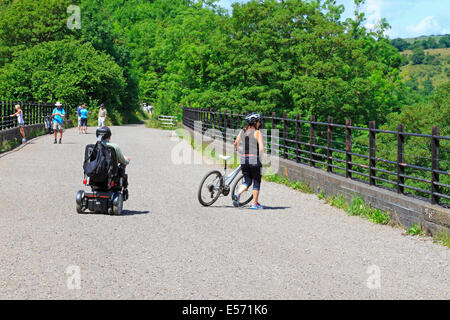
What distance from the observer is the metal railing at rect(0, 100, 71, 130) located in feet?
88.7

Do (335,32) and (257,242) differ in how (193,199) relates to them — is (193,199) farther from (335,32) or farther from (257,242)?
(335,32)

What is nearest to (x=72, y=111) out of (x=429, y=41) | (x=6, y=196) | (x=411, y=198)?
(x=6, y=196)

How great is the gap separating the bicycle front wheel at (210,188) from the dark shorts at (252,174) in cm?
56

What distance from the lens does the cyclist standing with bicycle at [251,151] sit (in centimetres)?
1108

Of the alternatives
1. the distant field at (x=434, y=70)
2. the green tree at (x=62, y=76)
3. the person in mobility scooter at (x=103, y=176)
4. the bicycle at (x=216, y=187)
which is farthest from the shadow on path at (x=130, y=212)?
the distant field at (x=434, y=70)

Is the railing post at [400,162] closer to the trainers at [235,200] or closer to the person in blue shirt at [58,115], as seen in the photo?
the trainers at [235,200]

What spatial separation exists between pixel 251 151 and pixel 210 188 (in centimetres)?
108

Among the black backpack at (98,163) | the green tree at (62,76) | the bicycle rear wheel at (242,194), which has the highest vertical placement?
the green tree at (62,76)

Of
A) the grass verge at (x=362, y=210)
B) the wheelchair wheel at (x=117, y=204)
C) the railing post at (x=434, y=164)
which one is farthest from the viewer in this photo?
the wheelchair wheel at (x=117, y=204)

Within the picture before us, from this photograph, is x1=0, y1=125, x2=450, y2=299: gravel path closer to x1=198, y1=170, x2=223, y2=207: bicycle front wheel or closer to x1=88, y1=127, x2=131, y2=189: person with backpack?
x1=198, y1=170, x2=223, y2=207: bicycle front wheel

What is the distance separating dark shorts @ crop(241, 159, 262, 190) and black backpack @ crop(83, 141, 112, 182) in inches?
98.9
